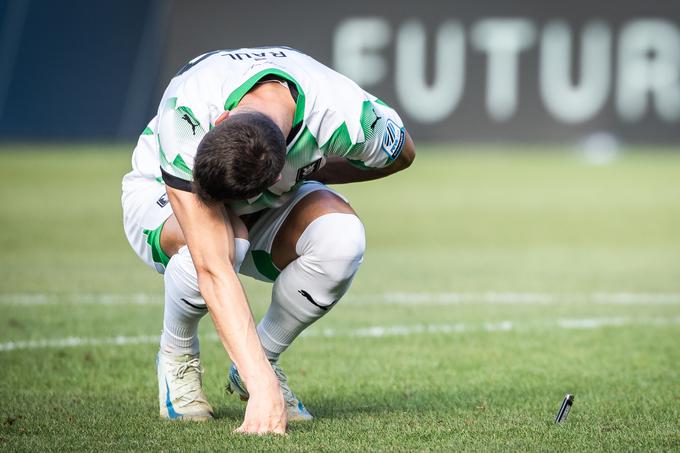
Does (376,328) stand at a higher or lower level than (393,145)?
lower

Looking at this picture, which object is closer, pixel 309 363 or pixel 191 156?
pixel 191 156

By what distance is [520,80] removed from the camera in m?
18.9

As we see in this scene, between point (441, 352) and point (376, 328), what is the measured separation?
78 centimetres

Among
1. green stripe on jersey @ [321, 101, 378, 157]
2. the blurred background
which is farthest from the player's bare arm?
the blurred background

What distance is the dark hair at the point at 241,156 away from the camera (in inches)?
134

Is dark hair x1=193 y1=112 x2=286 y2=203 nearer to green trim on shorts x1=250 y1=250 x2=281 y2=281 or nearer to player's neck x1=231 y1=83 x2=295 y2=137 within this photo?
player's neck x1=231 y1=83 x2=295 y2=137

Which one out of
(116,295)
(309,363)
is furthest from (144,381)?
(116,295)

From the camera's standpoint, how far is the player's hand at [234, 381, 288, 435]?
12.1 feet

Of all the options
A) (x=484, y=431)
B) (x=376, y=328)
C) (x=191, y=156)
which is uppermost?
(x=191, y=156)

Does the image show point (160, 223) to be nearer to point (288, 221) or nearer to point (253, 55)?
point (288, 221)

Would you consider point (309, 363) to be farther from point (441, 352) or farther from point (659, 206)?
point (659, 206)

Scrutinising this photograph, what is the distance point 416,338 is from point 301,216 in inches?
82.2

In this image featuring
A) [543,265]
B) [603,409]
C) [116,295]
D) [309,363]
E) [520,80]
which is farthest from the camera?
[520,80]

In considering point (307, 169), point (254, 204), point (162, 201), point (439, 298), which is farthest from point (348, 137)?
point (439, 298)
